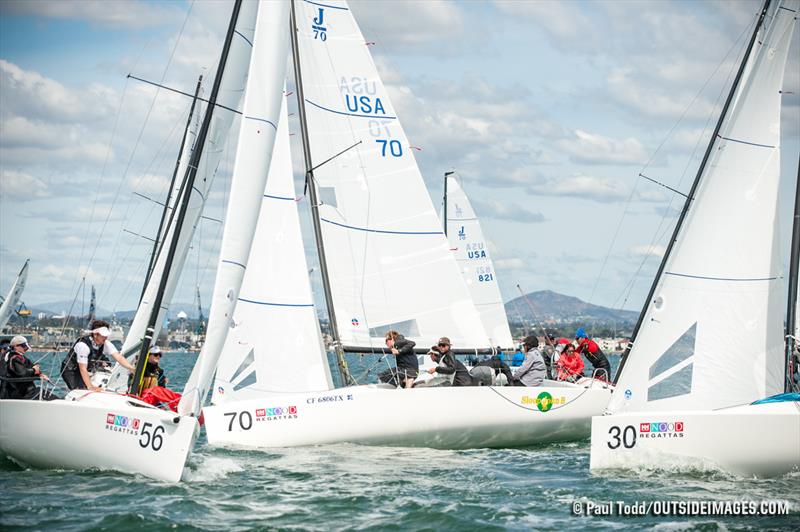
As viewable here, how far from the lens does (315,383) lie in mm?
14422

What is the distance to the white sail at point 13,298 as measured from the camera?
2752 centimetres

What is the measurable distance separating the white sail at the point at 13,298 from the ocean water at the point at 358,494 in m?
16.8

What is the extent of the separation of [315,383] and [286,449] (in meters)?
1.34

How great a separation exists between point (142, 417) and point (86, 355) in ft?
5.66

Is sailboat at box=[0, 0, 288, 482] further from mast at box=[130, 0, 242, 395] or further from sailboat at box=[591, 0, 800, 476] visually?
sailboat at box=[591, 0, 800, 476]

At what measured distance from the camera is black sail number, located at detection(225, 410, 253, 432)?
43.8 feet

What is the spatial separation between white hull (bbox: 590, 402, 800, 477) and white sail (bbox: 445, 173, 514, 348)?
14907 millimetres

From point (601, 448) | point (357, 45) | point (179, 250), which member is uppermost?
point (357, 45)

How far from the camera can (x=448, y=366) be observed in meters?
14.6

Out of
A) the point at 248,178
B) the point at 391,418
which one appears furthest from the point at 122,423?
the point at 391,418

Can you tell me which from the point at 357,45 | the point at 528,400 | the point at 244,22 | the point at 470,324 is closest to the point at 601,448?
the point at 528,400

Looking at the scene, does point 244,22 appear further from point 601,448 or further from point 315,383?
point 601,448

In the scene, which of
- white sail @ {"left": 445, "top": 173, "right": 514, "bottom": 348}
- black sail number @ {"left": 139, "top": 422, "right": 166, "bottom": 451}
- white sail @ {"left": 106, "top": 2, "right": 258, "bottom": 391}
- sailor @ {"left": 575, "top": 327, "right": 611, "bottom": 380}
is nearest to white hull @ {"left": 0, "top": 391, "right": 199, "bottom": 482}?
black sail number @ {"left": 139, "top": 422, "right": 166, "bottom": 451}

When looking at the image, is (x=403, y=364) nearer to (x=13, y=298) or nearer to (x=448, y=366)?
(x=448, y=366)
